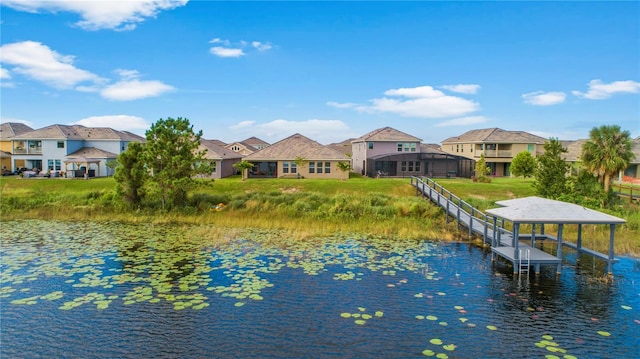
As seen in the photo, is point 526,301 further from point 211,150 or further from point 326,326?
point 211,150

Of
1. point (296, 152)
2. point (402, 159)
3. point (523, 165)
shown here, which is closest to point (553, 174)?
point (523, 165)

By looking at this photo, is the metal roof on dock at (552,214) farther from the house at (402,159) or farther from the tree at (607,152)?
the house at (402,159)

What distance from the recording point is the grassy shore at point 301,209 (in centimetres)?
2550

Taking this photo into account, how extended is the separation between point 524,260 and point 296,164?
1213 inches

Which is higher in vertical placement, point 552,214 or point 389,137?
point 389,137

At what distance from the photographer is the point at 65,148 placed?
160ft

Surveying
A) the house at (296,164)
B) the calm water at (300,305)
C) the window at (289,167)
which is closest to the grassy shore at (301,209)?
the calm water at (300,305)

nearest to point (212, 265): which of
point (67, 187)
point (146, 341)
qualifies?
point (146, 341)

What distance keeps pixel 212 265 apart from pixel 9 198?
2374 cm

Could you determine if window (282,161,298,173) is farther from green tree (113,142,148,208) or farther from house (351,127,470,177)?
green tree (113,142,148,208)

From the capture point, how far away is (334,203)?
31781 millimetres

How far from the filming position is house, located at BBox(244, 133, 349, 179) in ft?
151

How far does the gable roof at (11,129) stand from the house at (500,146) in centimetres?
5629

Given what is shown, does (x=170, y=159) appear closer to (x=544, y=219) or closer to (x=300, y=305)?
(x=300, y=305)
